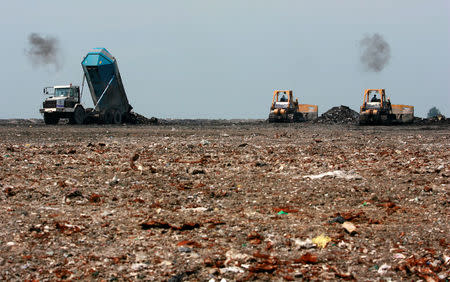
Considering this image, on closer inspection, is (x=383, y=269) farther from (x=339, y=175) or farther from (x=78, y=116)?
(x=78, y=116)

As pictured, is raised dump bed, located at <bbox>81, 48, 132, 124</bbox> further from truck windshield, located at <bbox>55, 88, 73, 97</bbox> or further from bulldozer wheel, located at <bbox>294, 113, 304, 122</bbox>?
bulldozer wheel, located at <bbox>294, 113, 304, 122</bbox>

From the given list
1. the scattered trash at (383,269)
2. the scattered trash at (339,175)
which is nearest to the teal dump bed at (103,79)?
the scattered trash at (339,175)

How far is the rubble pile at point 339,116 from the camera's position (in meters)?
36.9

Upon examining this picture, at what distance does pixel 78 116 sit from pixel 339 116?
65.4ft

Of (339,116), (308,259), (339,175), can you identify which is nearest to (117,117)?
(339,116)

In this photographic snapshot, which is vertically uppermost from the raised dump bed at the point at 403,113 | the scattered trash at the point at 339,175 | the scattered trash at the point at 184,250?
the raised dump bed at the point at 403,113

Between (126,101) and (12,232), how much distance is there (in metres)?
25.0

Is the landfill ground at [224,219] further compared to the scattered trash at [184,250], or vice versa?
the scattered trash at [184,250]

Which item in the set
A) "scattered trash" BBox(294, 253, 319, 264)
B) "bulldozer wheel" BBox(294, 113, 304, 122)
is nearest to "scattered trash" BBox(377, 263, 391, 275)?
"scattered trash" BBox(294, 253, 319, 264)

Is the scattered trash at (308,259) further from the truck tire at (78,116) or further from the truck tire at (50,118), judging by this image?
the truck tire at (50,118)

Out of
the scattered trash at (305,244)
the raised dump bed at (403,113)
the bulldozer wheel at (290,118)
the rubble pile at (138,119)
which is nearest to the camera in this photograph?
the scattered trash at (305,244)

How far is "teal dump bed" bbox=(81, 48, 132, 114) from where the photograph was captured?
25312mm

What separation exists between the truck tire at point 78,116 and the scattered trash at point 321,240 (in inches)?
907

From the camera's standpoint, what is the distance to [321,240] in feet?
15.6
